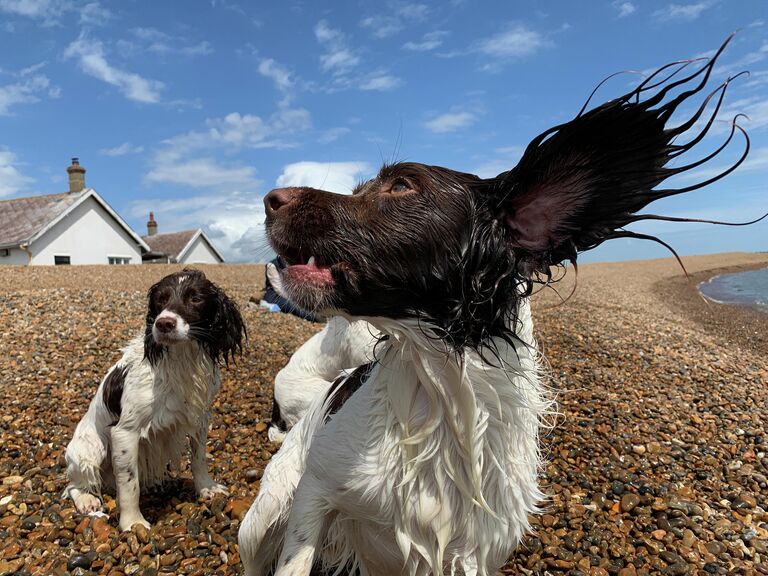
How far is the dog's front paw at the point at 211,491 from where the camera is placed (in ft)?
14.7

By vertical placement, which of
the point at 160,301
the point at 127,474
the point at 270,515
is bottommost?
A: the point at 127,474

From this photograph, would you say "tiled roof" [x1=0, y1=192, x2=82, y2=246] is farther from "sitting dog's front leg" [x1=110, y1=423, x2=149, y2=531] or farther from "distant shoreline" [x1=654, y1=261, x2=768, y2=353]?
"distant shoreline" [x1=654, y1=261, x2=768, y2=353]

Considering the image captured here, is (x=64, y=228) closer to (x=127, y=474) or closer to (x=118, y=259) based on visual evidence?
(x=118, y=259)

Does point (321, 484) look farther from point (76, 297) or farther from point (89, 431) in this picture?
point (76, 297)

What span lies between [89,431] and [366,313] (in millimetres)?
3787

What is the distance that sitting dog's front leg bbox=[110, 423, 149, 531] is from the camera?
405 centimetres

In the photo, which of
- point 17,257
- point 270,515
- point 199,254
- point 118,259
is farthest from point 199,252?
point 270,515

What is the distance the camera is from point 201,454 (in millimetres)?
4613

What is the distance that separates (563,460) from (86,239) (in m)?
35.9

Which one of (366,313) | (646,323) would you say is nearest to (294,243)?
(366,313)

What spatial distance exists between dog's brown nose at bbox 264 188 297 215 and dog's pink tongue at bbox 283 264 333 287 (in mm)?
256

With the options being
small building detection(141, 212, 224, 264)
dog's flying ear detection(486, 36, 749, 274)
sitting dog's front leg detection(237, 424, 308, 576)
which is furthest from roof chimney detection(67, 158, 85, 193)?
dog's flying ear detection(486, 36, 749, 274)

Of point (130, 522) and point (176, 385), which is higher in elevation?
point (176, 385)

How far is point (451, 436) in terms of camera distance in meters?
2.13
